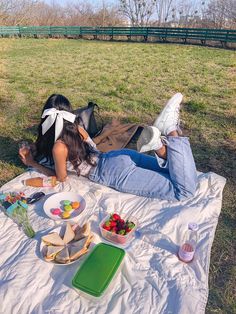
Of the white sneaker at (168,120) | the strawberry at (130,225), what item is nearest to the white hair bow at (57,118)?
the white sneaker at (168,120)

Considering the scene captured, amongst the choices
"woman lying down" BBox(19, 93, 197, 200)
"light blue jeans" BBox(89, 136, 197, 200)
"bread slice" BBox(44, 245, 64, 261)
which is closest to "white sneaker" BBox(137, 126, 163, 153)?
"woman lying down" BBox(19, 93, 197, 200)

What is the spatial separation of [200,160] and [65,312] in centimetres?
235

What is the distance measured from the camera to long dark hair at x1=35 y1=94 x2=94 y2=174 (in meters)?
2.61

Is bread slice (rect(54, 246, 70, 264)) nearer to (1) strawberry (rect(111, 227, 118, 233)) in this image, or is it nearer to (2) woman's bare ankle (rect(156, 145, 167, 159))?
(1) strawberry (rect(111, 227, 118, 233))

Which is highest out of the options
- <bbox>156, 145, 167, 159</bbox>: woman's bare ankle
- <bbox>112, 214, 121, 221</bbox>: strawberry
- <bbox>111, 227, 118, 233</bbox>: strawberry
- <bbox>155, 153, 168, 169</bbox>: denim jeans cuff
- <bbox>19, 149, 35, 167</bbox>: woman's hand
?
<bbox>156, 145, 167, 159</bbox>: woman's bare ankle

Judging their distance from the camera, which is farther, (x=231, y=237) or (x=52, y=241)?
(x=231, y=237)

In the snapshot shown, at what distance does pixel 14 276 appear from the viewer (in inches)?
Result: 75.4

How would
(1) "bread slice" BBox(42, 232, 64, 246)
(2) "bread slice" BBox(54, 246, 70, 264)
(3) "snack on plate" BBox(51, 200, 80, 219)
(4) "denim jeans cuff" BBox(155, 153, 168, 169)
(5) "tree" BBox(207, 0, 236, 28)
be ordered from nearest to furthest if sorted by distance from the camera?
(2) "bread slice" BBox(54, 246, 70, 264) → (1) "bread slice" BBox(42, 232, 64, 246) → (3) "snack on plate" BBox(51, 200, 80, 219) → (4) "denim jeans cuff" BBox(155, 153, 168, 169) → (5) "tree" BBox(207, 0, 236, 28)

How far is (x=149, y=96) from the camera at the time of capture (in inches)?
225

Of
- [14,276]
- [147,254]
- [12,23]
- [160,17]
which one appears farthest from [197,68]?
[12,23]

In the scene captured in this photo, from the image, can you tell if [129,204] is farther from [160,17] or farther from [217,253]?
[160,17]

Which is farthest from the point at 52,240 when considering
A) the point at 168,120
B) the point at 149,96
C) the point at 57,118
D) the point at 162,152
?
the point at 149,96

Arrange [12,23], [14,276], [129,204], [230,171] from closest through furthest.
→ [14,276] < [129,204] < [230,171] < [12,23]

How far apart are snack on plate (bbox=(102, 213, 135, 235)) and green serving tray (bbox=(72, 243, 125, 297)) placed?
21 centimetres
